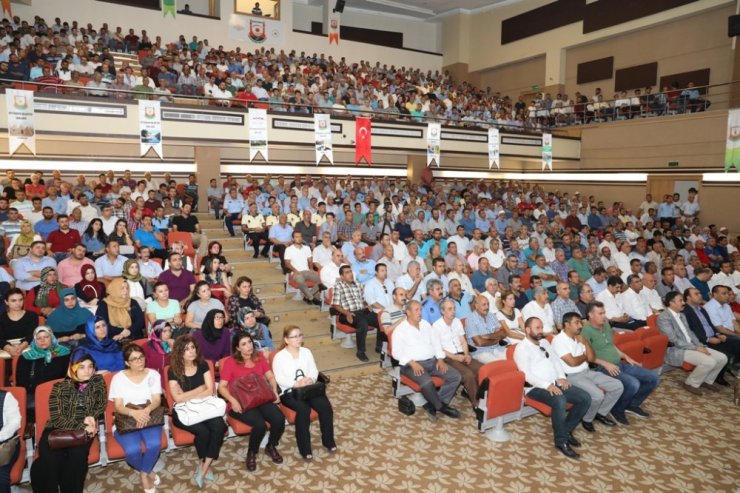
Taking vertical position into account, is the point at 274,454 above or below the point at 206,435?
below

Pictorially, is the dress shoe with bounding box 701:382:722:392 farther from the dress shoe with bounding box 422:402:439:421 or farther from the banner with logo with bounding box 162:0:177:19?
the banner with logo with bounding box 162:0:177:19

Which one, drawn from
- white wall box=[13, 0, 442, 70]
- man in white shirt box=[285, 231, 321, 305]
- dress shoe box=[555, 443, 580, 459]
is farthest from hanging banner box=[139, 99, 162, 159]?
dress shoe box=[555, 443, 580, 459]

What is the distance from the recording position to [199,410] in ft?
12.7

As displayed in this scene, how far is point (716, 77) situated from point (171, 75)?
1615cm

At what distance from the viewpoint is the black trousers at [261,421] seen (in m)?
4.05

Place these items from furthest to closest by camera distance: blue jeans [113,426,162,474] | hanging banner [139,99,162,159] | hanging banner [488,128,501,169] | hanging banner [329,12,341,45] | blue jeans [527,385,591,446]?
hanging banner [329,12,341,45] → hanging banner [488,128,501,169] → hanging banner [139,99,162,159] → blue jeans [527,385,591,446] → blue jeans [113,426,162,474]

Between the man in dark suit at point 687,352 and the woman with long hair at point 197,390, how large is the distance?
5520 millimetres

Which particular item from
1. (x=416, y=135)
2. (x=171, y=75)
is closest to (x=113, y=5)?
(x=171, y=75)

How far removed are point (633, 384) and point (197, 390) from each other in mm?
4261

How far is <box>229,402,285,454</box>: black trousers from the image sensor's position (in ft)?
13.3

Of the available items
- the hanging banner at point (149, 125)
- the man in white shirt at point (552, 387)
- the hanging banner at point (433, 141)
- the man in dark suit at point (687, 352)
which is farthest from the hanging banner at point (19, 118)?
the man in dark suit at point (687, 352)

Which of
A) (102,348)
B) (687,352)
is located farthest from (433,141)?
(102,348)

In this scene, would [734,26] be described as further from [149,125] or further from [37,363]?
[37,363]

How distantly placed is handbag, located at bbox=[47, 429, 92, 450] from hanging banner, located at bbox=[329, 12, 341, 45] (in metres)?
19.3
